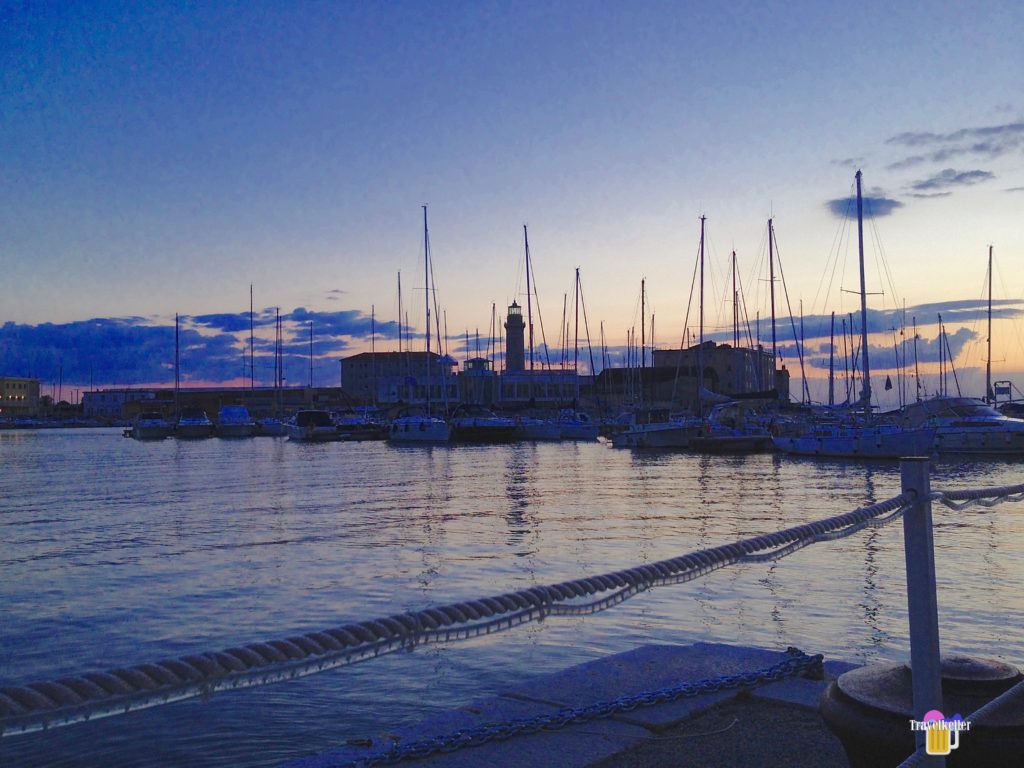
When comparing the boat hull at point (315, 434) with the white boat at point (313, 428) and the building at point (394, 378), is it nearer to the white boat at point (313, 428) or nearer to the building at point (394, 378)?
the white boat at point (313, 428)

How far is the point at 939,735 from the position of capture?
3273 mm

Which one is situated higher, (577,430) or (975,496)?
(975,496)

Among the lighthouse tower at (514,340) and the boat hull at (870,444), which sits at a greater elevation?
the lighthouse tower at (514,340)

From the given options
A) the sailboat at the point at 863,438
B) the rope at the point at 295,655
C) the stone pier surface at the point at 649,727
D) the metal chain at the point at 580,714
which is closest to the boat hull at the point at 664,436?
the sailboat at the point at 863,438

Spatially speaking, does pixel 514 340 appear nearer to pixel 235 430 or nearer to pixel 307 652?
pixel 235 430

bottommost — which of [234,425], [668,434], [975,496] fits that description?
[668,434]

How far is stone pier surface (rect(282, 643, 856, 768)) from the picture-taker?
4773 mm

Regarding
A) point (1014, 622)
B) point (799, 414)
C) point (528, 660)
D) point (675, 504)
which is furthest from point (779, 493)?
point (799, 414)

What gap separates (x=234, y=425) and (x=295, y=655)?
9917cm

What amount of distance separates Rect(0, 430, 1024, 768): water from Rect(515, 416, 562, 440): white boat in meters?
42.4

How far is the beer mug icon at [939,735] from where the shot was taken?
10.6 ft

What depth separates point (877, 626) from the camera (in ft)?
34.9

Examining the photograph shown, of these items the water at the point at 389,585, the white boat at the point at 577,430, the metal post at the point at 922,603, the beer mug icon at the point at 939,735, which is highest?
the metal post at the point at 922,603

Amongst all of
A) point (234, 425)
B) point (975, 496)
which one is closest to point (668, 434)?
point (234, 425)
